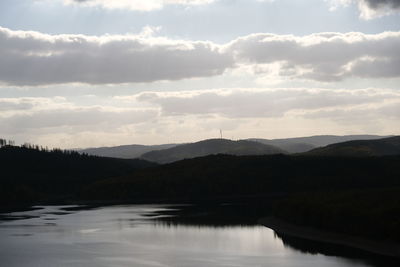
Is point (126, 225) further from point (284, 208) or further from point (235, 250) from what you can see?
point (235, 250)

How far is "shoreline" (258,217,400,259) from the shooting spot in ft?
254

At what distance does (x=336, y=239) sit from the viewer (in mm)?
88562

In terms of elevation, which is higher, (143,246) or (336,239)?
(336,239)

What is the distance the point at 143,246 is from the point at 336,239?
26484 mm

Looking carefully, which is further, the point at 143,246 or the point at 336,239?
the point at 143,246

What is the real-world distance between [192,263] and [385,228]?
2402 cm

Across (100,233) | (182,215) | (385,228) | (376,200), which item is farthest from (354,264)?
(182,215)

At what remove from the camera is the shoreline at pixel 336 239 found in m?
77.6

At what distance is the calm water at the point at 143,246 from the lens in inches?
3051

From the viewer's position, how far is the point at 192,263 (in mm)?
75750

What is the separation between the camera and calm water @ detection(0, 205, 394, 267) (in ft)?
254

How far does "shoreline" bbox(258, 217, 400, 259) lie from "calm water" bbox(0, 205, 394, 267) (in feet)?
9.41

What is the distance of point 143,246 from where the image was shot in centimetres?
9350

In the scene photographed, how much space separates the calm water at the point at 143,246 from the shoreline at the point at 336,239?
2868 millimetres
